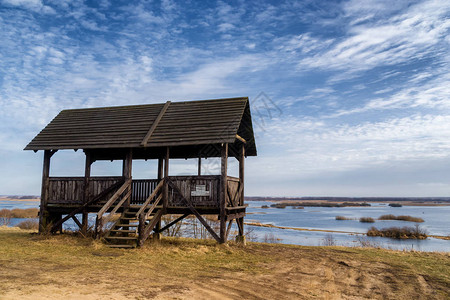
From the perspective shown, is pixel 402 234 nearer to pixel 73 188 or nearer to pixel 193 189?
pixel 193 189

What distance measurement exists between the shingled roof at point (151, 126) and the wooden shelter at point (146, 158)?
1.9 inches

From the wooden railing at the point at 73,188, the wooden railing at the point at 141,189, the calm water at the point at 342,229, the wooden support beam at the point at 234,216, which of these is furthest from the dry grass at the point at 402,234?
the wooden railing at the point at 73,188

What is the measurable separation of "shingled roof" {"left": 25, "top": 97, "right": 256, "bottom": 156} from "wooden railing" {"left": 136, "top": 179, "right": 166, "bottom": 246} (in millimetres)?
2018

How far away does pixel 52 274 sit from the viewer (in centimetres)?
880

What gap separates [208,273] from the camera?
9.77 m

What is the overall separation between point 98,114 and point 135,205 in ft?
19.4

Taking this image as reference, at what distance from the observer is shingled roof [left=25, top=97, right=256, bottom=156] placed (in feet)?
50.1

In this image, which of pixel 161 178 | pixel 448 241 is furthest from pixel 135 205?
pixel 448 241

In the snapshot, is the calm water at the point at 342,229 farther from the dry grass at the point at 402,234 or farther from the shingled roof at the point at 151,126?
the shingled roof at the point at 151,126

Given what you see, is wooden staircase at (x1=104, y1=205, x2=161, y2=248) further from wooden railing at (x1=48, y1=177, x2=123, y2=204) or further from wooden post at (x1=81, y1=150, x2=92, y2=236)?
wooden post at (x1=81, y1=150, x2=92, y2=236)

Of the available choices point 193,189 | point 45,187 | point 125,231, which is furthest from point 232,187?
point 45,187

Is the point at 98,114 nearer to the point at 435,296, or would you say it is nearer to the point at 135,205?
the point at 135,205

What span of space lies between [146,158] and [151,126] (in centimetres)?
257

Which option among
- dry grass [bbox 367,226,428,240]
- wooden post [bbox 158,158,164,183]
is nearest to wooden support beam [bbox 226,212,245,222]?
wooden post [bbox 158,158,164,183]
